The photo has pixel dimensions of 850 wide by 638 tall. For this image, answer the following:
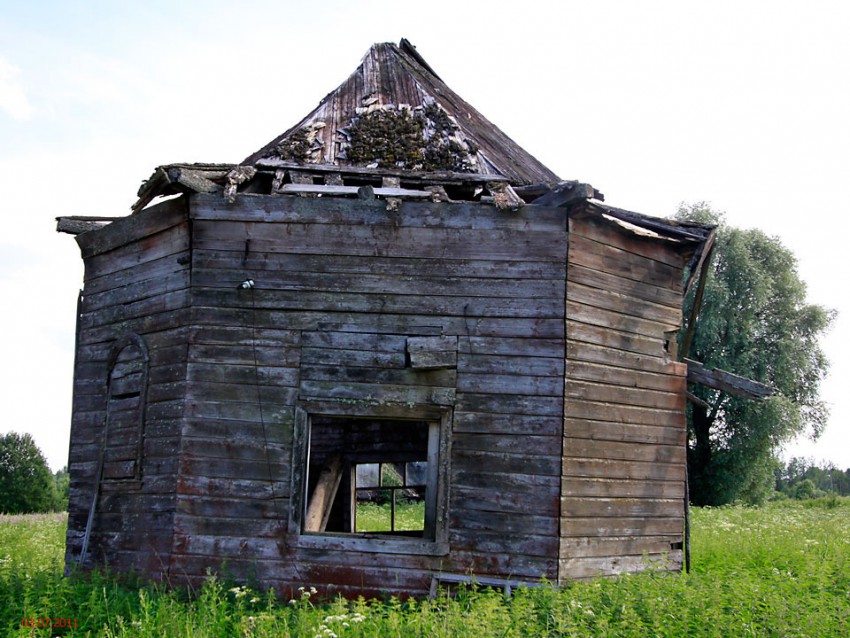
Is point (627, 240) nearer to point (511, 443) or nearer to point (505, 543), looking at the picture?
point (511, 443)

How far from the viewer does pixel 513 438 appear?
23.6 feet

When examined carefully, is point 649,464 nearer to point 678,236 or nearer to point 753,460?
point 678,236

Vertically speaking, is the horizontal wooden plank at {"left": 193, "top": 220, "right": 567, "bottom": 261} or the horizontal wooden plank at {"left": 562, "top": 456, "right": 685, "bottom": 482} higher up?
the horizontal wooden plank at {"left": 193, "top": 220, "right": 567, "bottom": 261}

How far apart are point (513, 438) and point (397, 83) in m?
5.29

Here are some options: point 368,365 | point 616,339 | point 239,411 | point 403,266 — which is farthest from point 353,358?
point 616,339

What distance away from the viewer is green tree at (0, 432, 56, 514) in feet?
83.5

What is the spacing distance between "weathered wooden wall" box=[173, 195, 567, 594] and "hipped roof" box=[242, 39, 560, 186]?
0.94m

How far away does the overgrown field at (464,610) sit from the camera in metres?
5.66

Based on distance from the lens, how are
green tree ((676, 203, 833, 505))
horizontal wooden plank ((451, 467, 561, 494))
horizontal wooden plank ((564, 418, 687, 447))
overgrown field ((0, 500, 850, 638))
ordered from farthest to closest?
1. green tree ((676, 203, 833, 505))
2. horizontal wooden plank ((564, 418, 687, 447))
3. horizontal wooden plank ((451, 467, 561, 494))
4. overgrown field ((0, 500, 850, 638))

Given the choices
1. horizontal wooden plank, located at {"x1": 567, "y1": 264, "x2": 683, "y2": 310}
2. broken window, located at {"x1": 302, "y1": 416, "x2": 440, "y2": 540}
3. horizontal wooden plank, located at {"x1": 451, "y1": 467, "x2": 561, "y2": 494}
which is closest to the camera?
horizontal wooden plank, located at {"x1": 451, "y1": 467, "x2": 561, "y2": 494}

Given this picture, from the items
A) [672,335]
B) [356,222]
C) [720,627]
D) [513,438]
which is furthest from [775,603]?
[356,222]

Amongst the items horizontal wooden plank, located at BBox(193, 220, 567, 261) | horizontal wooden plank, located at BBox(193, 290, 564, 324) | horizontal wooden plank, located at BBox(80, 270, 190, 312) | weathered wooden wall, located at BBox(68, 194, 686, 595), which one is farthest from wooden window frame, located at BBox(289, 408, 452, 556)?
horizontal wooden plank, located at BBox(80, 270, 190, 312)

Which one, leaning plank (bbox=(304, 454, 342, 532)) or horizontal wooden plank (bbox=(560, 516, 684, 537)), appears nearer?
horizontal wooden plank (bbox=(560, 516, 684, 537))

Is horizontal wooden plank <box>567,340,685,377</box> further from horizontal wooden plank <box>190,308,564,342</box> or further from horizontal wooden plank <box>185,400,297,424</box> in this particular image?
horizontal wooden plank <box>185,400,297,424</box>
